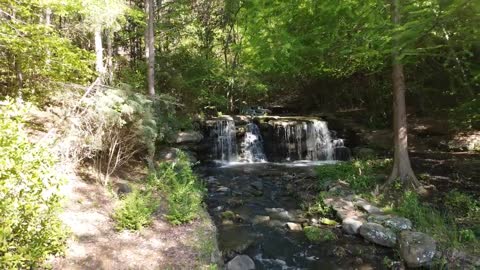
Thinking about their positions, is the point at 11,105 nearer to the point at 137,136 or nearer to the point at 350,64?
the point at 137,136

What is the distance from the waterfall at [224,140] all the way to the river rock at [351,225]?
A: 340 inches

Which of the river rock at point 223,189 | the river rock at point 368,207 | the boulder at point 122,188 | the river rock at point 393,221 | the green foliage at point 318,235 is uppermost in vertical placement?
the boulder at point 122,188

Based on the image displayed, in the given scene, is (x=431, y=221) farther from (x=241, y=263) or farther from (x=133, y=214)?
(x=133, y=214)

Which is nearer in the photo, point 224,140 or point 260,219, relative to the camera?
point 260,219

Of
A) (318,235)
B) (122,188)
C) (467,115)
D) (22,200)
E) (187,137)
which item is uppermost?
(467,115)

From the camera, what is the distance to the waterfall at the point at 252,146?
16.8 meters

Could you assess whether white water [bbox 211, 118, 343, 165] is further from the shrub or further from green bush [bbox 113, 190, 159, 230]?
green bush [bbox 113, 190, 159, 230]

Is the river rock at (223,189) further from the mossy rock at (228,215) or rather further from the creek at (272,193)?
the mossy rock at (228,215)

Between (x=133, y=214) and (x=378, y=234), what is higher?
(x=133, y=214)

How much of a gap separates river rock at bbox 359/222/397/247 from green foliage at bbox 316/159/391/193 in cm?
256

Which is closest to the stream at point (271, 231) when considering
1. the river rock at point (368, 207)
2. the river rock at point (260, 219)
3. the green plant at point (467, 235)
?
the river rock at point (260, 219)

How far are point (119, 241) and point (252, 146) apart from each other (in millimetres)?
11429

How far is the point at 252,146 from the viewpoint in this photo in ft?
56.2

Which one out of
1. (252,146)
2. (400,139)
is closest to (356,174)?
(400,139)
